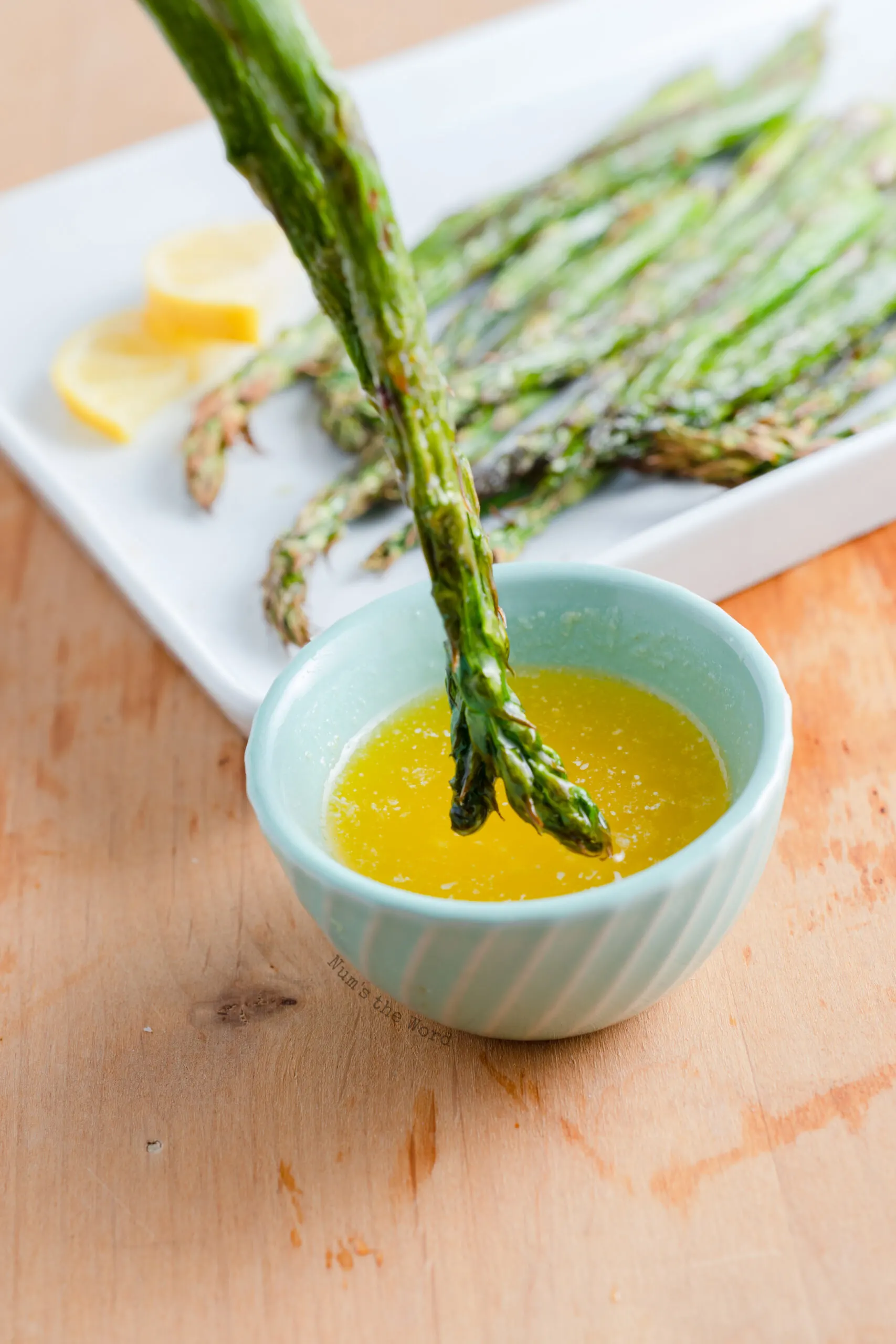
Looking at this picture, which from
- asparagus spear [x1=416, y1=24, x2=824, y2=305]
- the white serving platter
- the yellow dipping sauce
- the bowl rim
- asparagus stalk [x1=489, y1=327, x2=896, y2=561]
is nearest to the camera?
the bowl rim

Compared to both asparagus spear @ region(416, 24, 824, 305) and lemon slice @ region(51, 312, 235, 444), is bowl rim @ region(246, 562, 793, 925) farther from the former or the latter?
asparagus spear @ region(416, 24, 824, 305)

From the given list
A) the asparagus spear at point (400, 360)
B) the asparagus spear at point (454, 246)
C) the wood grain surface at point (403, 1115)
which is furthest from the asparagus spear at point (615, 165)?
the asparagus spear at point (400, 360)

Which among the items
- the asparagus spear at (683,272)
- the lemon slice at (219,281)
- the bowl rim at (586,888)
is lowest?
the asparagus spear at (683,272)

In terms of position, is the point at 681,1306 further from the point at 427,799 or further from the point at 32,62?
the point at 32,62

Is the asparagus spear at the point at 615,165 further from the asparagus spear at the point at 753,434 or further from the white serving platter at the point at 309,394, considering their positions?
the asparagus spear at the point at 753,434

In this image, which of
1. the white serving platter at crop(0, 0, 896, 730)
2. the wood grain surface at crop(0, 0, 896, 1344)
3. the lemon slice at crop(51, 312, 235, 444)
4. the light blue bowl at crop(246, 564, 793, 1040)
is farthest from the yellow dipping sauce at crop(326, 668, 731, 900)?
the lemon slice at crop(51, 312, 235, 444)

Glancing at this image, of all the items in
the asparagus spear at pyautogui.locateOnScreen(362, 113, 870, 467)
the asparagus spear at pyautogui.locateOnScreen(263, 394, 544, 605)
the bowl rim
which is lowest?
the asparagus spear at pyautogui.locateOnScreen(362, 113, 870, 467)

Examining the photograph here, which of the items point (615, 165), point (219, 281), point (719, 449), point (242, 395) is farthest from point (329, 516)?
point (615, 165)
